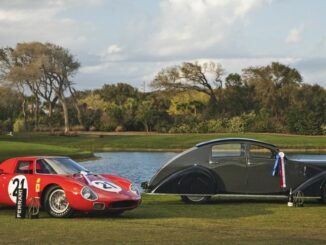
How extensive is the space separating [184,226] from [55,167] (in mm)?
3692

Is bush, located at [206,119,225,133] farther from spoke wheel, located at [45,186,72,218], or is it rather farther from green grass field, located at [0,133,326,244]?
spoke wheel, located at [45,186,72,218]

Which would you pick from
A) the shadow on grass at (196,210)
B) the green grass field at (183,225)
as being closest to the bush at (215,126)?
the green grass field at (183,225)

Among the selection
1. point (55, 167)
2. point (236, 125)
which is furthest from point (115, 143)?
point (55, 167)

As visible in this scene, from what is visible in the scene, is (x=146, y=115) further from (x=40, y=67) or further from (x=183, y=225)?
(x=183, y=225)

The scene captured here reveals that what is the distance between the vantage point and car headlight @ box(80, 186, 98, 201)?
14102 millimetres

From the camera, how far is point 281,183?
17.4 m

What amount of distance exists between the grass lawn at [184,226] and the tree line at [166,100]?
212ft

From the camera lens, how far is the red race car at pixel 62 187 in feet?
46.6

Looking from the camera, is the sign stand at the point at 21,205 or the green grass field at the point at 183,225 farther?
the sign stand at the point at 21,205

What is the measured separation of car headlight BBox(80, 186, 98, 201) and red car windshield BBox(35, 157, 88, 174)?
1.00 metres

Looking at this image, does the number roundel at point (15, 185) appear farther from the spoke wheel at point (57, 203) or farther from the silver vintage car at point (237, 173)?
the silver vintage car at point (237, 173)

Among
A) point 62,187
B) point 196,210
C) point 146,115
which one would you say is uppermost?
point 146,115

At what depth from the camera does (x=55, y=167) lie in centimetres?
1510

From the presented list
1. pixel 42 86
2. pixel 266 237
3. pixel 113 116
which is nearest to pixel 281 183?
pixel 266 237
